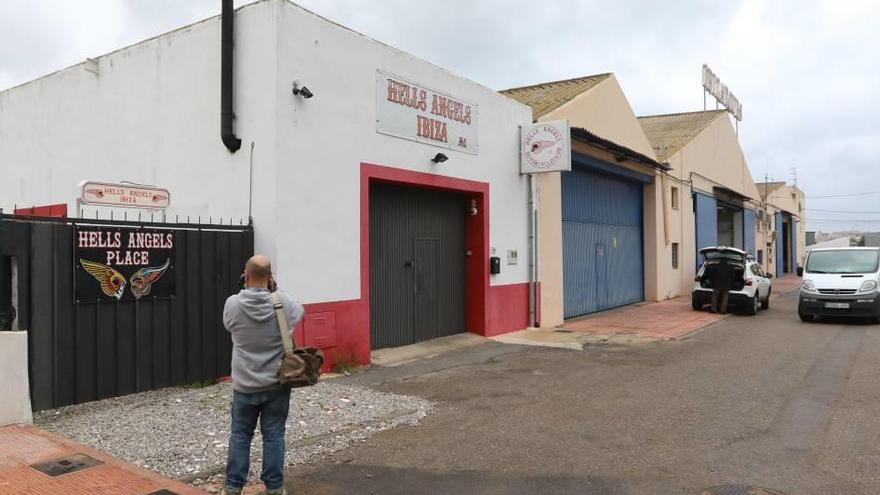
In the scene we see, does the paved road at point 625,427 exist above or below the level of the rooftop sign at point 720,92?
below

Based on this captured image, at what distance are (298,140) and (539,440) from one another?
202 inches

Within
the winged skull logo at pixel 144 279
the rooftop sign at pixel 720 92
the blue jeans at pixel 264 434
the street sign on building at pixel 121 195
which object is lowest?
the blue jeans at pixel 264 434

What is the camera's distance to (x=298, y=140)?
8.52 metres

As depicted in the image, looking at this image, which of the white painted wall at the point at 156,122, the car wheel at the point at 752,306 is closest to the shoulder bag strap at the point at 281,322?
the white painted wall at the point at 156,122

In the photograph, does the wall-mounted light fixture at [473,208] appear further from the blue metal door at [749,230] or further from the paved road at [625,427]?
the blue metal door at [749,230]

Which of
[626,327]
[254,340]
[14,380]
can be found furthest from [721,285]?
[14,380]

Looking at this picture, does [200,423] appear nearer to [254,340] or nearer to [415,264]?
[254,340]

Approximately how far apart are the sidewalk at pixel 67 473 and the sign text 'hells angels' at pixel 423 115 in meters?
6.32

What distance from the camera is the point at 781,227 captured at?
47.3m

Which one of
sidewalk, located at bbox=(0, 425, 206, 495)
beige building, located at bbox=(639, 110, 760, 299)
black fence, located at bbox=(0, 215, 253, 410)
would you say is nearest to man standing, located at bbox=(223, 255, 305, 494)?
sidewalk, located at bbox=(0, 425, 206, 495)

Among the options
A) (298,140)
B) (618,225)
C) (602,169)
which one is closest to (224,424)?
(298,140)

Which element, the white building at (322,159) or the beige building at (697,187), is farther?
the beige building at (697,187)

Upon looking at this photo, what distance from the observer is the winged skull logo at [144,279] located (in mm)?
7094

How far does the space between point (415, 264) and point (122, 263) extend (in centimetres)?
545
